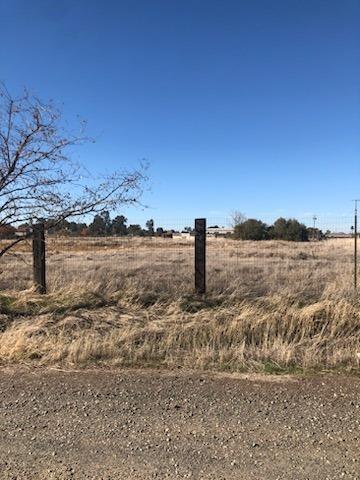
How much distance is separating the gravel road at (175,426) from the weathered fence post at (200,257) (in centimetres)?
451

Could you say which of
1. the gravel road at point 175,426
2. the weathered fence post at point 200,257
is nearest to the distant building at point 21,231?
the weathered fence post at point 200,257

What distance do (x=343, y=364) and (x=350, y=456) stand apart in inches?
95.1

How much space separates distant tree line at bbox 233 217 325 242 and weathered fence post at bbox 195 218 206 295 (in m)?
62.2

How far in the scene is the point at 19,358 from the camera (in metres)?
6.03

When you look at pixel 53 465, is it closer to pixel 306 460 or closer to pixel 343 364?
pixel 306 460

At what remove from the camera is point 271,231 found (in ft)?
266

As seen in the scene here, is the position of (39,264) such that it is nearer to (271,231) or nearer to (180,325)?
(180,325)

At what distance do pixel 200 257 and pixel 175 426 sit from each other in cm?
606

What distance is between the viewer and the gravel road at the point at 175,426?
3.42 metres

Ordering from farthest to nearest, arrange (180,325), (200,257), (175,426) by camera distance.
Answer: (200,257), (180,325), (175,426)

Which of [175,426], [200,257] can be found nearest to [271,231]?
[200,257]

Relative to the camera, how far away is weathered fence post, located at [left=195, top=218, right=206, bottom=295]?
992cm

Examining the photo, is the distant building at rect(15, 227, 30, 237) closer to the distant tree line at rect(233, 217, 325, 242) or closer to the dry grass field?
the dry grass field

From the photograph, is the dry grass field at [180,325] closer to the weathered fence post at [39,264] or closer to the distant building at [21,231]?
the weathered fence post at [39,264]
